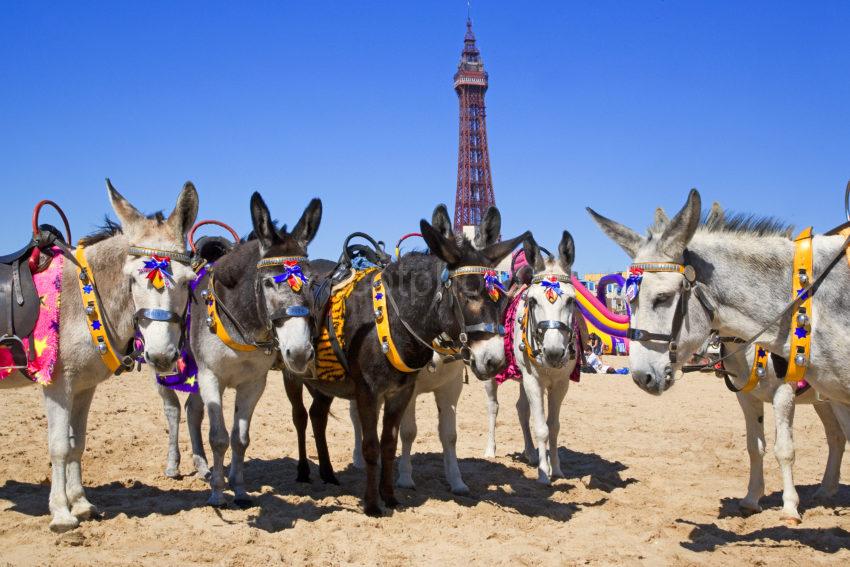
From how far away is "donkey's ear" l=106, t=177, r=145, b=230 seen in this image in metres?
5.05

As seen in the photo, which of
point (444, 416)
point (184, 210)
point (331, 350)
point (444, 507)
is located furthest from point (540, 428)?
point (184, 210)

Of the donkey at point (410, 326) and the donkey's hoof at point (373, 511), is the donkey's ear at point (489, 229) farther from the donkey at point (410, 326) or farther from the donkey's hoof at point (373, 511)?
the donkey's hoof at point (373, 511)

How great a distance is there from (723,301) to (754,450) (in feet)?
8.17

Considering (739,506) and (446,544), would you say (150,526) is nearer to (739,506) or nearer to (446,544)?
(446,544)

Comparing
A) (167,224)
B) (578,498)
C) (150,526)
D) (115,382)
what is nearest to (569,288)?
(578,498)

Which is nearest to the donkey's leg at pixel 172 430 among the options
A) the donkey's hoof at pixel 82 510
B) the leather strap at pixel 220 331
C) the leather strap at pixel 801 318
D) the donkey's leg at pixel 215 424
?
the donkey's leg at pixel 215 424

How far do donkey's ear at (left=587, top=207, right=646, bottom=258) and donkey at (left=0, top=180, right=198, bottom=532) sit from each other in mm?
3052

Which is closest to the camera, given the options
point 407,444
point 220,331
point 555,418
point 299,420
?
point 220,331

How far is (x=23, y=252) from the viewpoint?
5277 millimetres

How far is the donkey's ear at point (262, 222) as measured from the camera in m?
5.42

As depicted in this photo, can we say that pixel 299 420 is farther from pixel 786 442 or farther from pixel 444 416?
pixel 786 442

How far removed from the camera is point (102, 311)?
5.05 m

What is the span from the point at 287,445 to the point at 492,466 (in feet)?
8.99

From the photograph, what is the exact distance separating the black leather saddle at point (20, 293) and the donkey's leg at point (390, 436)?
2916 millimetres
